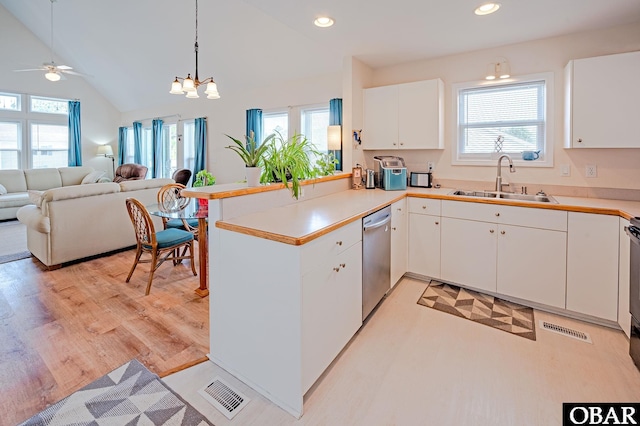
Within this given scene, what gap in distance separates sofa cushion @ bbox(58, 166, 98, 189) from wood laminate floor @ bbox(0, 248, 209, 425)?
491cm

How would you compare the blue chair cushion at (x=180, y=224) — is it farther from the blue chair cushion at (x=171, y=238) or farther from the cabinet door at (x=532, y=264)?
the cabinet door at (x=532, y=264)

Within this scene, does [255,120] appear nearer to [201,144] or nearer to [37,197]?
[201,144]

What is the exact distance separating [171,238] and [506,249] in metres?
3.11

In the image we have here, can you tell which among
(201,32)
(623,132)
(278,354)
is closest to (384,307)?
(278,354)

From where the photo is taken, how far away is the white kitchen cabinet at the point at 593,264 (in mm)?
2334

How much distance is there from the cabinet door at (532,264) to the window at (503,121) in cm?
93

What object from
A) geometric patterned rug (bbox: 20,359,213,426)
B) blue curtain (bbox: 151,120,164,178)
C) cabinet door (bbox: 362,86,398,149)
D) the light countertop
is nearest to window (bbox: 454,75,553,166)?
the light countertop

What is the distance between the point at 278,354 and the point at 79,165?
954 centimetres

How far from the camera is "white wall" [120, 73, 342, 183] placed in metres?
5.58

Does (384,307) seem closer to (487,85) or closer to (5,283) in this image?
(487,85)

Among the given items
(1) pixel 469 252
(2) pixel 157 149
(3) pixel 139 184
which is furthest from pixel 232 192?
(2) pixel 157 149

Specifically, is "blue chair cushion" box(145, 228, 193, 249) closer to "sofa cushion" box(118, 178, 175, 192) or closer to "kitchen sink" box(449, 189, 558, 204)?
"sofa cushion" box(118, 178, 175, 192)

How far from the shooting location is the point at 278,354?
5.62 ft

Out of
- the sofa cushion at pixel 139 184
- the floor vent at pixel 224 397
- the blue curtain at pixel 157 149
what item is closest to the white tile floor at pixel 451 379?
the floor vent at pixel 224 397
